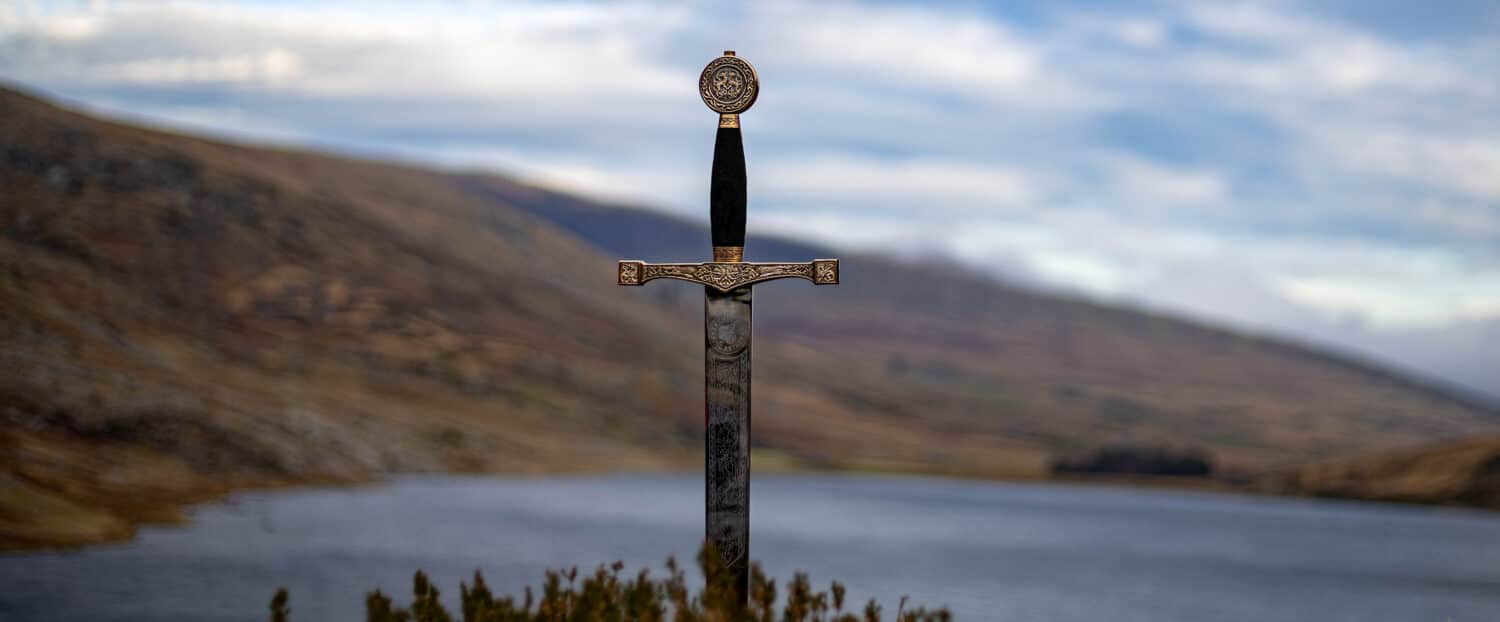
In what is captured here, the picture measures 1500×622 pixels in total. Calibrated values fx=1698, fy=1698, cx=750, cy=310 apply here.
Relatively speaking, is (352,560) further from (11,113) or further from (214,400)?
(11,113)

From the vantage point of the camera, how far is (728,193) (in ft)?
50.5

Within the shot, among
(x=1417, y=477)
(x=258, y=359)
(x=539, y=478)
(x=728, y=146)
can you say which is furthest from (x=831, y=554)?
(x=258, y=359)

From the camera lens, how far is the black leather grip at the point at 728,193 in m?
15.4

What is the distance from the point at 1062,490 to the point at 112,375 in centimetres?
7714

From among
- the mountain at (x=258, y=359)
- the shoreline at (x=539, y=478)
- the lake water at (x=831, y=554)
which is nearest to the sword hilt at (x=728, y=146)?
the lake water at (x=831, y=554)

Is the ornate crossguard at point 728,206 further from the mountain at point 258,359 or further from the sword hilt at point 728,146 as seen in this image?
the mountain at point 258,359

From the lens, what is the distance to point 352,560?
166 feet

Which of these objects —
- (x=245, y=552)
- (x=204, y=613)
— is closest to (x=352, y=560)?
(x=245, y=552)

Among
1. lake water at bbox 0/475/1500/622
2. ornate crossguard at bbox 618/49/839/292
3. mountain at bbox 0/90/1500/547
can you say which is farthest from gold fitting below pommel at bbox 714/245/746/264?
mountain at bbox 0/90/1500/547

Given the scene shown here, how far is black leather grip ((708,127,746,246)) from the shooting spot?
1538 cm

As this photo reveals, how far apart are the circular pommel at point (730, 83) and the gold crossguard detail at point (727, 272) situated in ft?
4.83

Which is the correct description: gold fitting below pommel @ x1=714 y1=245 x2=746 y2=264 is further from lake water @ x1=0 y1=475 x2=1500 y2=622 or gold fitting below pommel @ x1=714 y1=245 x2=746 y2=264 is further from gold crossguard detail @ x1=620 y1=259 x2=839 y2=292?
lake water @ x1=0 y1=475 x2=1500 y2=622

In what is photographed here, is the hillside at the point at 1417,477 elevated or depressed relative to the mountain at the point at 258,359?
depressed

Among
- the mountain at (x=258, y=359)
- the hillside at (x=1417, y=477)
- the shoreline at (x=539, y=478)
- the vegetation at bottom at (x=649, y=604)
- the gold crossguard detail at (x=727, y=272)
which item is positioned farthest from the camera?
the hillside at (x=1417, y=477)
